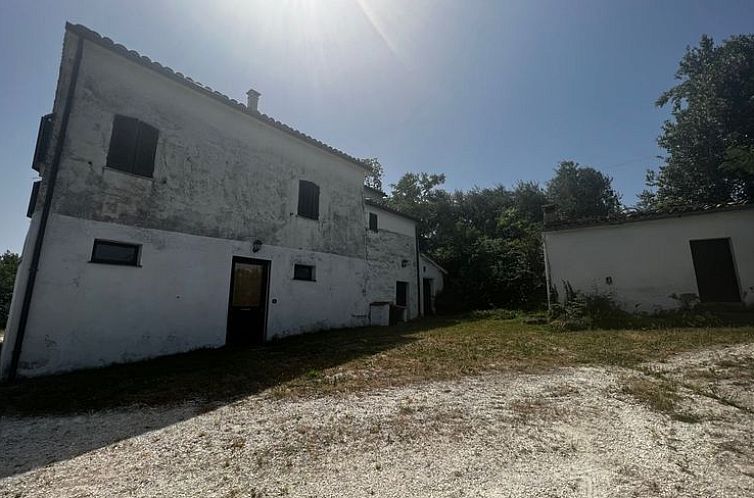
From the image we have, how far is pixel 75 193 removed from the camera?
6.79 meters

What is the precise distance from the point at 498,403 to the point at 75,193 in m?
8.68

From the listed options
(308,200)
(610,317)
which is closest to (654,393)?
(610,317)

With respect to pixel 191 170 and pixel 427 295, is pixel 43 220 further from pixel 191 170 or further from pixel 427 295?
pixel 427 295

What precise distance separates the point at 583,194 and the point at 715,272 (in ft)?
72.3

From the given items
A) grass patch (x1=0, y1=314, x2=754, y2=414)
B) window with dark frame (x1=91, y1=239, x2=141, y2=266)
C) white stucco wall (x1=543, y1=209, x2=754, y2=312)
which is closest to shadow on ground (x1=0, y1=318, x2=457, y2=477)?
grass patch (x1=0, y1=314, x2=754, y2=414)

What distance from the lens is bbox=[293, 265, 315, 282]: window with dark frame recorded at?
10.8m

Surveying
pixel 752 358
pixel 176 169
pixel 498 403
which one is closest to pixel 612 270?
pixel 752 358

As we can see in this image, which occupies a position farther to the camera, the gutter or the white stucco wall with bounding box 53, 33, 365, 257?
the white stucco wall with bounding box 53, 33, 365, 257

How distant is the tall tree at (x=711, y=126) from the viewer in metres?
19.0

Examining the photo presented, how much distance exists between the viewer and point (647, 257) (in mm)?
11609

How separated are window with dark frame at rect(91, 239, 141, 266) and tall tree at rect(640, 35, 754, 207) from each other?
85.0 ft

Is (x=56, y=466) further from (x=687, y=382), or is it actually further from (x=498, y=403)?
(x=687, y=382)

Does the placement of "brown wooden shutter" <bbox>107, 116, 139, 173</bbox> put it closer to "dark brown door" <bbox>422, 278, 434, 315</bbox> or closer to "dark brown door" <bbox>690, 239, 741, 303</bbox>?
"dark brown door" <bbox>422, 278, 434, 315</bbox>

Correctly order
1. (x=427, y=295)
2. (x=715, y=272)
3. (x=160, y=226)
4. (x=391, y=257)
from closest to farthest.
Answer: (x=160, y=226), (x=715, y=272), (x=391, y=257), (x=427, y=295)
